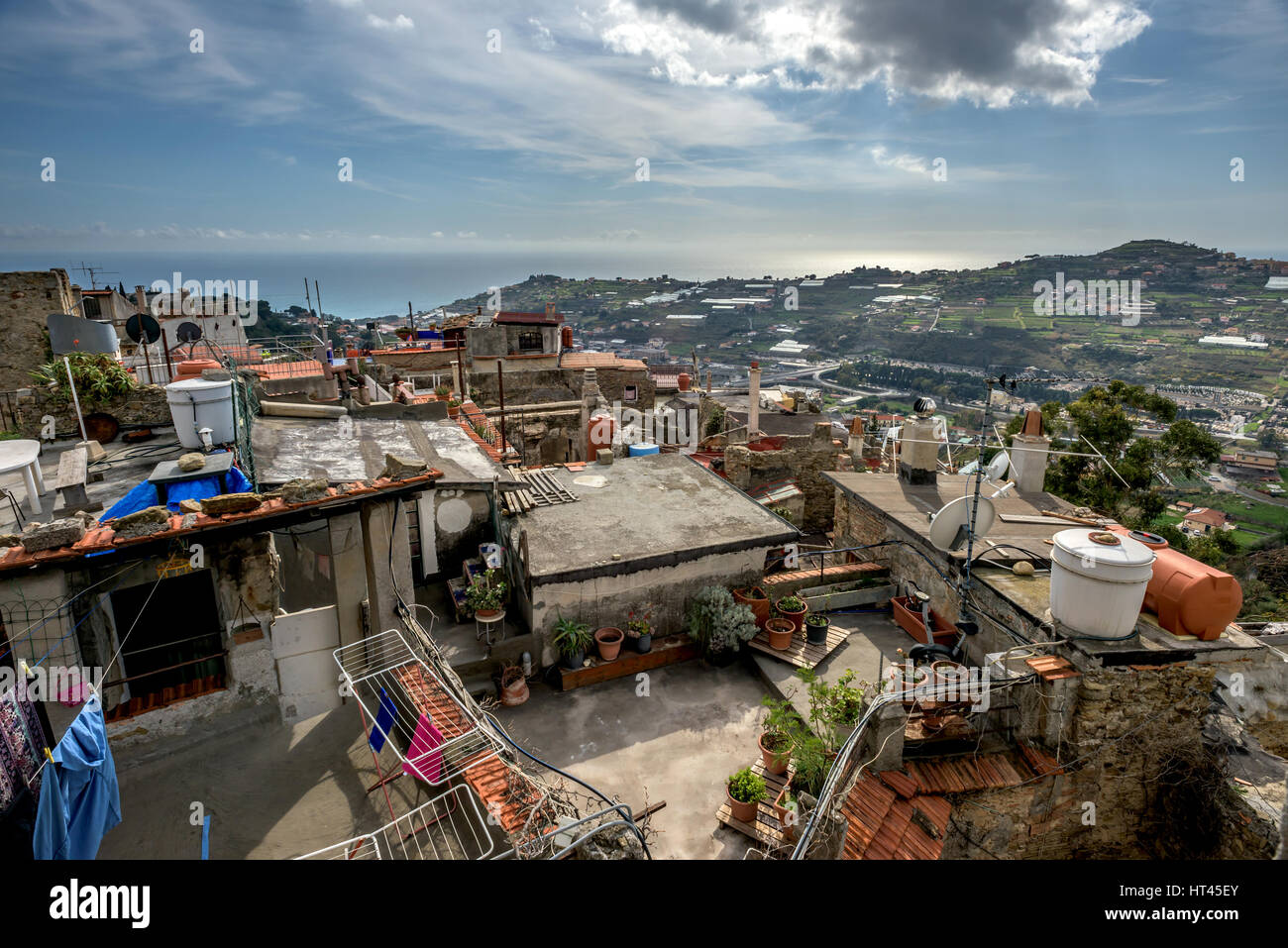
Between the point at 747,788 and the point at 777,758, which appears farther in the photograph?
the point at 777,758

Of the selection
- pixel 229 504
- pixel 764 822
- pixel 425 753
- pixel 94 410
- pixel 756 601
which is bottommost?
pixel 764 822

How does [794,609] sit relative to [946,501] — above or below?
below

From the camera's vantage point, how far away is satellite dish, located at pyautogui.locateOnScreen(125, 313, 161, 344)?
17.0 m

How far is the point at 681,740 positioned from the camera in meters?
10.8

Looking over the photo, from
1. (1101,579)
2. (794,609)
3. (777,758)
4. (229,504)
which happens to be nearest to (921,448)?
(794,609)

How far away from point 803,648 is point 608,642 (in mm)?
3938

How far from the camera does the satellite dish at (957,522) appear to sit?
10.6 meters

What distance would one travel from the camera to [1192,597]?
8.48 m

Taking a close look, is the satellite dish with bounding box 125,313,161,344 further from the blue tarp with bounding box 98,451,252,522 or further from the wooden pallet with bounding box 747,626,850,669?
the wooden pallet with bounding box 747,626,850,669

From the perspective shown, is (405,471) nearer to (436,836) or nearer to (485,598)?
(485,598)

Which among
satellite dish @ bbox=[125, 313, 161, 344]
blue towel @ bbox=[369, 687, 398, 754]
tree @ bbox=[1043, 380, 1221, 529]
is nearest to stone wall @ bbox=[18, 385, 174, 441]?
satellite dish @ bbox=[125, 313, 161, 344]

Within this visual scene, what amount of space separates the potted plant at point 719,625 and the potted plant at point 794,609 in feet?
2.15

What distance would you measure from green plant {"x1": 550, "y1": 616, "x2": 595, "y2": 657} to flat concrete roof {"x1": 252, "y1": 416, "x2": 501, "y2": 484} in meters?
3.83
